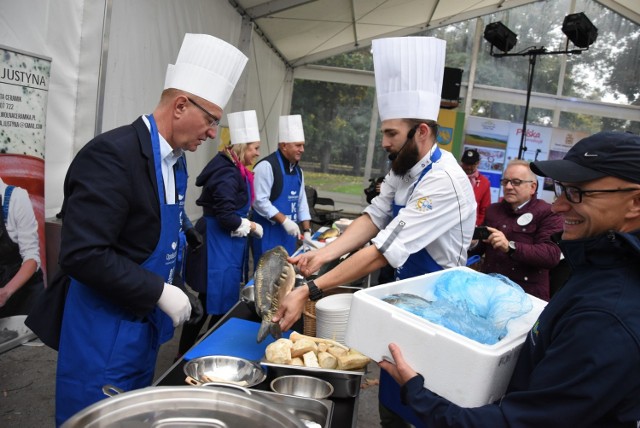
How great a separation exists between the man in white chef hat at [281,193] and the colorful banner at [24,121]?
5.77ft

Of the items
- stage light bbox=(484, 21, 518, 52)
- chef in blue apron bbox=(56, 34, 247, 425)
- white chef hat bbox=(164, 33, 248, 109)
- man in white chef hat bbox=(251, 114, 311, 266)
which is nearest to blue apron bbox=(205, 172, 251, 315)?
man in white chef hat bbox=(251, 114, 311, 266)

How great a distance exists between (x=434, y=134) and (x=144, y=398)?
5.09 feet

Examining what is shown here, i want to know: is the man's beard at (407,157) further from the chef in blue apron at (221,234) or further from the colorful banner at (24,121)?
the colorful banner at (24,121)

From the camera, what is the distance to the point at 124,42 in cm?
389

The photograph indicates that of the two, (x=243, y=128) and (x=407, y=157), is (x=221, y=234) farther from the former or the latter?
(x=407, y=157)

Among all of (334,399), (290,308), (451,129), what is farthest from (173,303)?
(451,129)

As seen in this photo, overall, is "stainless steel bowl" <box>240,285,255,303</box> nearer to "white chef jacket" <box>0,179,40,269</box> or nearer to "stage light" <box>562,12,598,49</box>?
"white chef jacket" <box>0,179,40,269</box>

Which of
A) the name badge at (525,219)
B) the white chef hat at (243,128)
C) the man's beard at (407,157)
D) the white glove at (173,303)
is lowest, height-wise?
the white glove at (173,303)

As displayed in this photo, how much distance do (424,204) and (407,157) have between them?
0.26 metres

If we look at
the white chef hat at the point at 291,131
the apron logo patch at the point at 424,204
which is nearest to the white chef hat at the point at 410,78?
the apron logo patch at the point at 424,204

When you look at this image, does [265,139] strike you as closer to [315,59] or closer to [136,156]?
[315,59]

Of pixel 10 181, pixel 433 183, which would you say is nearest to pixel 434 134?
pixel 433 183

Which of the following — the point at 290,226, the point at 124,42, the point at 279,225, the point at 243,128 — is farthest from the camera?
the point at 279,225

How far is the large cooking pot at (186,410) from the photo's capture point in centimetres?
87
